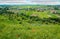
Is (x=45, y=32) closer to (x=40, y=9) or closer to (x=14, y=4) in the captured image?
(x=40, y=9)

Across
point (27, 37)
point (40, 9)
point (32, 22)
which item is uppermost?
point (40, 9)

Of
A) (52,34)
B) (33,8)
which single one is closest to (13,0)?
(33,8)

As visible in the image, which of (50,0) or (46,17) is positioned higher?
(50,0)

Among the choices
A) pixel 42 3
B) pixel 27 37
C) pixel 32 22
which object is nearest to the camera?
pixel 27 37

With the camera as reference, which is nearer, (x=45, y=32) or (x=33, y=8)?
(x=45, y=32)

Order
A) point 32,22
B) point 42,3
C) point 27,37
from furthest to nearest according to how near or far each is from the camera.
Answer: point 42,3
point 32,22
point 27,37

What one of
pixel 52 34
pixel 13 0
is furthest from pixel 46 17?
pixel 13 0

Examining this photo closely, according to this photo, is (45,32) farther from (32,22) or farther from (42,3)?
(42,3)
